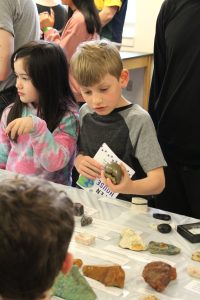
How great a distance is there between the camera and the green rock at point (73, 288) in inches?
39.4

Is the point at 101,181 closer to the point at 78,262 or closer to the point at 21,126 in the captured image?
the point at 21,126

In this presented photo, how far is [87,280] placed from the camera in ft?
3.50

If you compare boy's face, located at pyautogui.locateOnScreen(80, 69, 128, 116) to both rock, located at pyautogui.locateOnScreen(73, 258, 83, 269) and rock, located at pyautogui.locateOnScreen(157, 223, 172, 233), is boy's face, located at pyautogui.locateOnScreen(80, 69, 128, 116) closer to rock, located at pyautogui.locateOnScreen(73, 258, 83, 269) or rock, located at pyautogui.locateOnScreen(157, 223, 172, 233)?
rock, located at pyautogui.locateOnScreen(157, 223, 172, 233)

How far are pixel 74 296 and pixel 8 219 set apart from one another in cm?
38

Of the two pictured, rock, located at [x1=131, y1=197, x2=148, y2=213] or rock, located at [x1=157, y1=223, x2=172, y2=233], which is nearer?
rock, located at [x1=157, y1=223, x2=172, y2=233]

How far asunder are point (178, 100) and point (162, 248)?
69 centimetres

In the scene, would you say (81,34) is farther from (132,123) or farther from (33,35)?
(132,123)

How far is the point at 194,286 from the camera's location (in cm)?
105

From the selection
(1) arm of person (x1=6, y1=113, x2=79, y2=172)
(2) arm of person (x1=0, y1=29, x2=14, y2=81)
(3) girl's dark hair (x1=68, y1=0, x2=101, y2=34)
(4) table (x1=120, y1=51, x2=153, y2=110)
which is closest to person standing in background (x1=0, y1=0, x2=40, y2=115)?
(2) arm of person (x1=0, y1=29, x2=14, y2=81)

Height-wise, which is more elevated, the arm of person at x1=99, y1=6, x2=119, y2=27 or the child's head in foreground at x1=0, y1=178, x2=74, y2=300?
the child's head in foreground at x1=0, y1=178, x2=74, y2=300

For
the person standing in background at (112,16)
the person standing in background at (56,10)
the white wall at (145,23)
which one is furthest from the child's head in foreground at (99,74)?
the white wall at (145,23)

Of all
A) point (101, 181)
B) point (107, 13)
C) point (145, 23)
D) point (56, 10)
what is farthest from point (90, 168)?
point (145, 23)

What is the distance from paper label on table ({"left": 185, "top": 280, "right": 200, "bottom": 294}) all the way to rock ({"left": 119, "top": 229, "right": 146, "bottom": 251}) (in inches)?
6.9

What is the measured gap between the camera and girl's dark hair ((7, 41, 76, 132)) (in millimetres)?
1688
